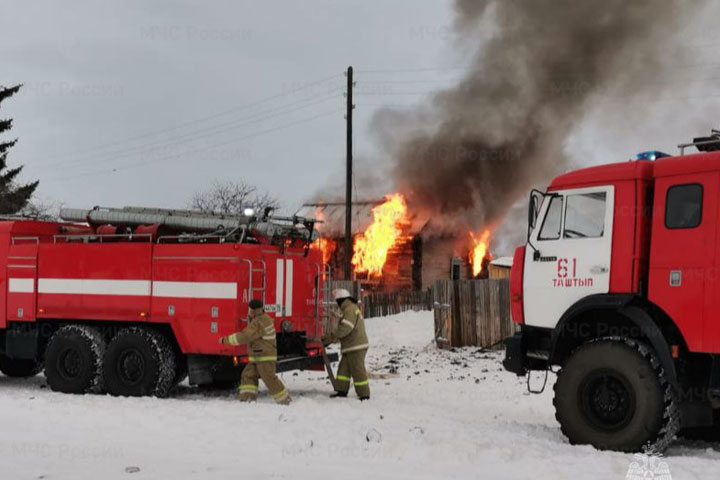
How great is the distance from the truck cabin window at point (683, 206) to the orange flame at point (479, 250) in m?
27.7

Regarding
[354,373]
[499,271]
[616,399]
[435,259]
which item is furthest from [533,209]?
[435,259]

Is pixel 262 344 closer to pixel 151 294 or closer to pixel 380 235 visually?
pixel 151 294

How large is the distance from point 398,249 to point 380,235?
1.32 metres

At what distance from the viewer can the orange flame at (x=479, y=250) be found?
1396 inches

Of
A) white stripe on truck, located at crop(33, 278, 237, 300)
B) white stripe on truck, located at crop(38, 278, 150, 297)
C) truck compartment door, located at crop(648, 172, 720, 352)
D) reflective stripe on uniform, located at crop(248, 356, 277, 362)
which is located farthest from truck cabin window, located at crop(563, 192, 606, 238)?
white stripe on truck, located at crop(38, 278, 150, 297)

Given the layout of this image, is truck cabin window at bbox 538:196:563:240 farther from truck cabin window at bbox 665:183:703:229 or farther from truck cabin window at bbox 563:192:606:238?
truck cabin window at bbox 665:183:703:229

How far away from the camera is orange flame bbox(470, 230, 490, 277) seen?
35.5 meters

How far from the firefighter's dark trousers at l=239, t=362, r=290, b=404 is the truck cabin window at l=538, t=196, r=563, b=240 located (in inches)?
165

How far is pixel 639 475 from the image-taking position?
662 centimetres

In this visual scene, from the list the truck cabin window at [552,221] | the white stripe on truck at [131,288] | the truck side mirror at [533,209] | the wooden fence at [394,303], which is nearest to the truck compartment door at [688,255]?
the truck cabin window at [552,221]

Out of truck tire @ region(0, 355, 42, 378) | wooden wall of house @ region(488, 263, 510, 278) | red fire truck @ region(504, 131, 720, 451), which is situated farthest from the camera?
wooden wall of house @ region(488, 263, 510, 278)

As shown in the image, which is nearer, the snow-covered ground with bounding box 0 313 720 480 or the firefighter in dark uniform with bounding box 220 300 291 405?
the snow-covered ground with bounding box 0 313 720 480

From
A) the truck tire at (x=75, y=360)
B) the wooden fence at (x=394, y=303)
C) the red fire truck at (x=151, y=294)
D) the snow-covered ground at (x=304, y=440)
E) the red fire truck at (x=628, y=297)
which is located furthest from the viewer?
the wooden fence at (x=394, y=303)

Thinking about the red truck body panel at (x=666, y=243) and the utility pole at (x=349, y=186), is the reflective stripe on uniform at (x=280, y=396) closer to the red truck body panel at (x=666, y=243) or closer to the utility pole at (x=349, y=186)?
the red truck body panel at (x=666, y=243)
